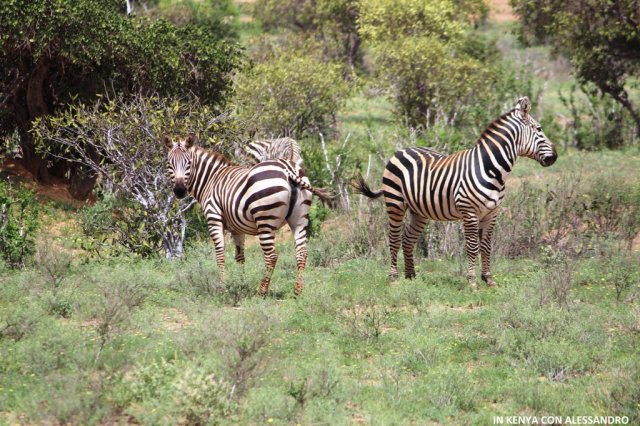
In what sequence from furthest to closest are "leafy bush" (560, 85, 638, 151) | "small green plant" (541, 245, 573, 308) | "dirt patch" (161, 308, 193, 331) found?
"leafy bush" (560, 85, 638, 151) < "small green plant" (541, 245, 573, 308) < "dirt patch" (161, 308, 193, 331)

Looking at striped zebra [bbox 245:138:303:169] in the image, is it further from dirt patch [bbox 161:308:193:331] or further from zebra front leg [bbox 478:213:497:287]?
dirt patch [bbox 161:308:193:331]

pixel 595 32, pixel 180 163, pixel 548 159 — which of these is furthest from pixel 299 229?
pixel 595 32

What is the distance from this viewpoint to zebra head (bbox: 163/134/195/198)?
1174cm

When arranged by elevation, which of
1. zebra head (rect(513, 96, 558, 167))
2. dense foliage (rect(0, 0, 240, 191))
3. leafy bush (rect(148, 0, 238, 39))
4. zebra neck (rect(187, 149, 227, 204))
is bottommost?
zebra neck (rect(187, 149, 227, 204))

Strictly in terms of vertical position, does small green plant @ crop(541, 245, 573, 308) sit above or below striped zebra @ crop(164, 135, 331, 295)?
below

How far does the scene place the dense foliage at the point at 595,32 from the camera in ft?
71.4

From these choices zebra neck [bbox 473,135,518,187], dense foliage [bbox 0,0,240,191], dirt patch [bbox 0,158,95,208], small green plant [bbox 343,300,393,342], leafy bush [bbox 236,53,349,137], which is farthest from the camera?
leafy bush [bbox 236,53,349,137]

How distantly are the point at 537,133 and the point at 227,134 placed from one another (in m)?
5.10

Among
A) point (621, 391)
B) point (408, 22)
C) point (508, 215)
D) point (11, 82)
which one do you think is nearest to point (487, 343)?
point (621, 391)

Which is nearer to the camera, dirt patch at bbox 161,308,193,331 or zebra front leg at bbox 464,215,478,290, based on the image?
dirt patch at bbox 161,308,193,331

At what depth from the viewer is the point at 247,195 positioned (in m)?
10.9

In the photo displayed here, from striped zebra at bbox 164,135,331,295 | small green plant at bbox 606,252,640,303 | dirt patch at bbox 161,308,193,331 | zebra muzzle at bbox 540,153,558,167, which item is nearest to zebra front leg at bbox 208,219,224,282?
striped zebra at bbox 164,135,331,295

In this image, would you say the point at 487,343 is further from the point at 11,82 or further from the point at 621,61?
the point at 621,61

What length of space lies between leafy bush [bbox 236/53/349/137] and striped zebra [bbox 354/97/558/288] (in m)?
8.12
